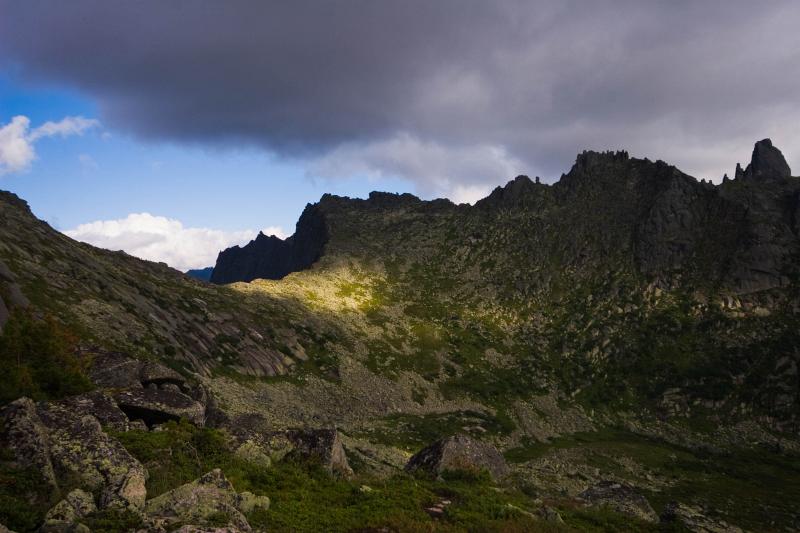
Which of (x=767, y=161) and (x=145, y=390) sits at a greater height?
(x=767, y=161)

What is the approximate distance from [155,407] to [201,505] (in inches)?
488

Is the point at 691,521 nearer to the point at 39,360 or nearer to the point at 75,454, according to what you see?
the point at 75,454

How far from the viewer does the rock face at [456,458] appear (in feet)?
101

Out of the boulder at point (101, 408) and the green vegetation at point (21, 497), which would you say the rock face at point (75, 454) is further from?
the boulder at point (101, 408)

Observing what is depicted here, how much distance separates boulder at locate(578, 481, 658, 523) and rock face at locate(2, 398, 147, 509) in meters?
25.3

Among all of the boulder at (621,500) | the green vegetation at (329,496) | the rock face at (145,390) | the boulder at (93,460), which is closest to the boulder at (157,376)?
the rock face at (145,390)

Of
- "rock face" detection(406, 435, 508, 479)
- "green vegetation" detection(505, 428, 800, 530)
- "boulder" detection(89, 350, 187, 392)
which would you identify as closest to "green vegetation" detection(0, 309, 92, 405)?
"boulder" detection(89, 350, 187, 392)

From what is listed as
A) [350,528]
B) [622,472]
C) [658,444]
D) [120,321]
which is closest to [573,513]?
[350,528]

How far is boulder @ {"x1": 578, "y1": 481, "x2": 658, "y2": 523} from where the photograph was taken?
29.3m

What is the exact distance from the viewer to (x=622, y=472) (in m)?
69.5

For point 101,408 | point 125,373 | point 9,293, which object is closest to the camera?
point 101,408

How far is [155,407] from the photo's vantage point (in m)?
25.6

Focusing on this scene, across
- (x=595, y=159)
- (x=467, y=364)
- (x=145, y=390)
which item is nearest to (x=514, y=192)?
(x=595, y=159)

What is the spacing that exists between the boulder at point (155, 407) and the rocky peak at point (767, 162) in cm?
21870
